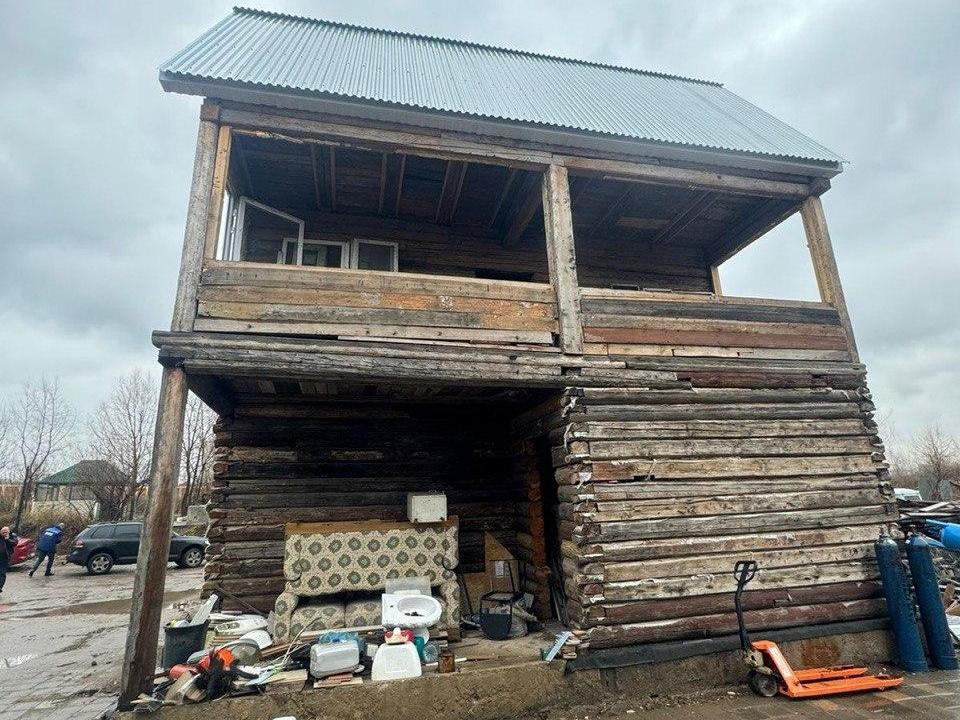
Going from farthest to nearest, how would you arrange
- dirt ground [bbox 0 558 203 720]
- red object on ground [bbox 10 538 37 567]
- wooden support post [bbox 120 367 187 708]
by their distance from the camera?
red object on ground [bbox 10 538 37 567], dirt ground [bbox 0 558 203 720], wooden support post [bbox 120 367 187 708]

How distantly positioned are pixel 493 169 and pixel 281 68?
322 cm

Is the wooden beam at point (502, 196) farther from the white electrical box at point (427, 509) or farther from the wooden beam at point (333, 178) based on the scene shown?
the white electrical box at point (427, 509)

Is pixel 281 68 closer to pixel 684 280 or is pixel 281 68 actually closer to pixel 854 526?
pixel 684 280

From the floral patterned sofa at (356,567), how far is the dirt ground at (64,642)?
216 cm

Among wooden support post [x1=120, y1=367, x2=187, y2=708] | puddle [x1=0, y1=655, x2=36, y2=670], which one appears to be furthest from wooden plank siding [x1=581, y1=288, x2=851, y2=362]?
puddle [x1=0, y1=655, x2=36, y2=670]

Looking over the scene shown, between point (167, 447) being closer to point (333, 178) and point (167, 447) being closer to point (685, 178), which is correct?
point (333, 178)

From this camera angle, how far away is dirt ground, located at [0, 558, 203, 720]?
5871 millimetres

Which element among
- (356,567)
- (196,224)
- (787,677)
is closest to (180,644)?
(356,567)

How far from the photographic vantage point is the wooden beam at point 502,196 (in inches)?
300

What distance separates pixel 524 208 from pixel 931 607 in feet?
24.6

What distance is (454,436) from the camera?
8414mm

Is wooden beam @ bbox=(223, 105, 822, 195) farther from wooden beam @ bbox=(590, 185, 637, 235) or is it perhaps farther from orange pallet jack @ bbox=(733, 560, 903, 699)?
orange pallet jack @ bbox=(733, 560, 903, 699)

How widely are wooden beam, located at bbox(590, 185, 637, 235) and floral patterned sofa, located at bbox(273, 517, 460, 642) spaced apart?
5.94 m

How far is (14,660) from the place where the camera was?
25.0 ft
